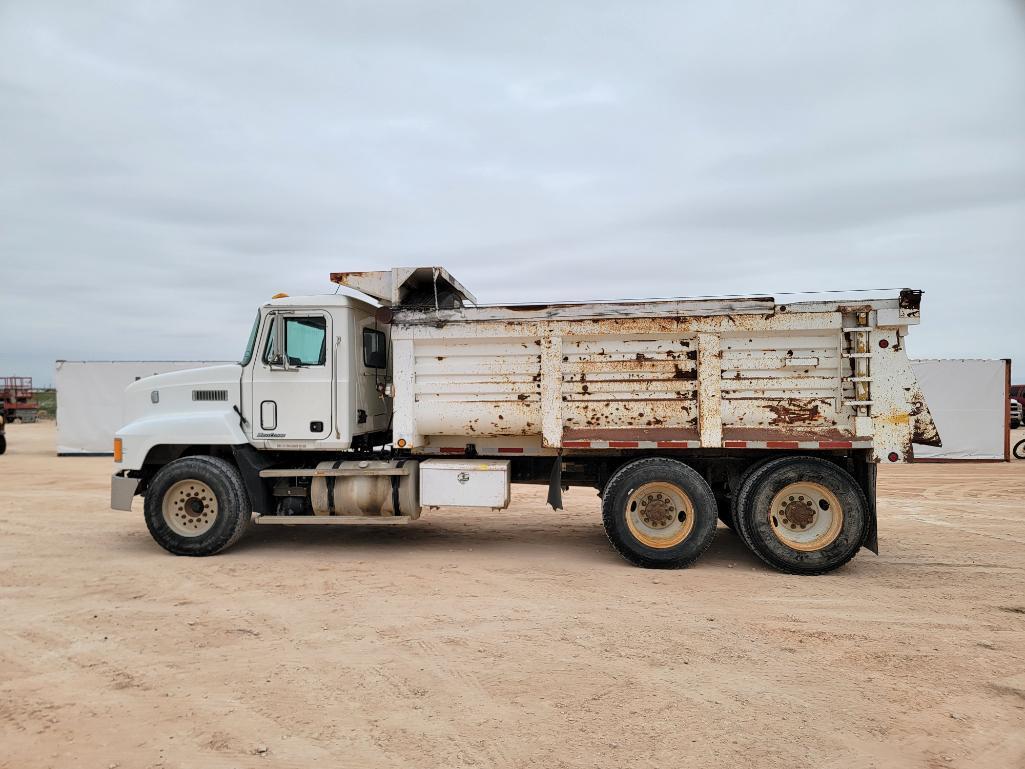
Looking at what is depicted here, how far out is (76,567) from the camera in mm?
7184

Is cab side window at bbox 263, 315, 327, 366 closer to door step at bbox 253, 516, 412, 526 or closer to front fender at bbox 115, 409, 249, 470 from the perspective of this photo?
front fender at bbox 115, 409, 249, 470

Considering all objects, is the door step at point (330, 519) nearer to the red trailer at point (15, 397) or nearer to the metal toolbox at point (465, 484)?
the metal toolbox at point (465, 484)

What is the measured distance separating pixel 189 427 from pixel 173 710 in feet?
15.3

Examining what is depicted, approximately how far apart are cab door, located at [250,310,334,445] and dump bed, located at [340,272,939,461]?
3.12ft

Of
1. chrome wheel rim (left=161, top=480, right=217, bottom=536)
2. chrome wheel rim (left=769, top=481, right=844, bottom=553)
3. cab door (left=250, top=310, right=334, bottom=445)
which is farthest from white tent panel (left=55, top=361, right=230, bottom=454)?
chrome wheel rim (left=769, top=481, right=844, bottom=553)

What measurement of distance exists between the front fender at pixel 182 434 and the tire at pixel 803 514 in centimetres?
594

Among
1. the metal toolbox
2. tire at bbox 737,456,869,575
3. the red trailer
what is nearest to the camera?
tire at bbox 737,456,869,575

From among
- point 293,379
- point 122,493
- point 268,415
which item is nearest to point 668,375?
point 293,379

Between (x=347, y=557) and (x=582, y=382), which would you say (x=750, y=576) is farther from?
(x=347, y=557)

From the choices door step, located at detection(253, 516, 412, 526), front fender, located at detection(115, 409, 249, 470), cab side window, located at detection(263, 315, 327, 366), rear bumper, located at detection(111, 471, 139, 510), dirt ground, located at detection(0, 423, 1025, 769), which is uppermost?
cab side window, located at detection(263, 315, 327, 366)

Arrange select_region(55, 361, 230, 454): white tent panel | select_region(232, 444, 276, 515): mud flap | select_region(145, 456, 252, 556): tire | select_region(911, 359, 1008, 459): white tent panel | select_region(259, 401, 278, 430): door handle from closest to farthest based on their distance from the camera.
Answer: select_region(145, 456, 252, 556): tire, select_region(232, 444, 276, 515): mud flap, select_region(259, 401, 278, 430): door handle, select_region(911, 359, 1008, 459): white tent panel, select_region(55, 361, 230, 454): white tent panel

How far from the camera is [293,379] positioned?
791 cm

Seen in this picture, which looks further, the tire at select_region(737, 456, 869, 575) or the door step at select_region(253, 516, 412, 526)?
the door step at select_region(253, 516, 412, 526)

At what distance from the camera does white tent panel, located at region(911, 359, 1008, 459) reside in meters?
18.7
